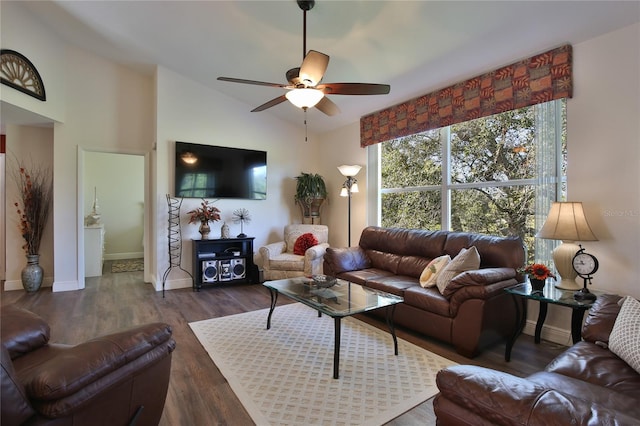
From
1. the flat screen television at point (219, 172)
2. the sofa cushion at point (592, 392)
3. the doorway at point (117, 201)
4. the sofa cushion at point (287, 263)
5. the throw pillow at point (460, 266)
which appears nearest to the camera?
the sofa cushion at point (592, 392)

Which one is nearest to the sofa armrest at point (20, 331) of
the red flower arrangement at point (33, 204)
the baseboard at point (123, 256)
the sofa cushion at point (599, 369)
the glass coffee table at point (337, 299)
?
the glass coffee table at point (337, 299)

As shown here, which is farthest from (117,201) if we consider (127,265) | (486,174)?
(486,174)

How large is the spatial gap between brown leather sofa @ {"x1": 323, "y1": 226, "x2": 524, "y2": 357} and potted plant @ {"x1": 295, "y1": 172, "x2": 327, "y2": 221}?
1.75m

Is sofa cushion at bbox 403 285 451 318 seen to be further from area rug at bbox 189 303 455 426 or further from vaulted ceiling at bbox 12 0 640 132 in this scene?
vaulted ceiling at bbox 12 0 640 132

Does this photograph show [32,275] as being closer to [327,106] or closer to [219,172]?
[219,172]

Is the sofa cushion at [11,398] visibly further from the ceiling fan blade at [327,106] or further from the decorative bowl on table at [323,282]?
the ceiling fan blade at [327,106]

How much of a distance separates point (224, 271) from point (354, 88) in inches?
136

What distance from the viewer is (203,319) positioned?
3.45 m

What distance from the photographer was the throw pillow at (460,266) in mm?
2877

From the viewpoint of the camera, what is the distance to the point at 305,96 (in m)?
2.58

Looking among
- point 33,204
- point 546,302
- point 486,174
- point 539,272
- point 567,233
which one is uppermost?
point 486,174

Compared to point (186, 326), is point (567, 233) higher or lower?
higher

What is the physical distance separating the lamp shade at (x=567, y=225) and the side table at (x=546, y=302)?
1.42 ft

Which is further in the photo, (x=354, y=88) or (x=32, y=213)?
(x=32, y=213)
